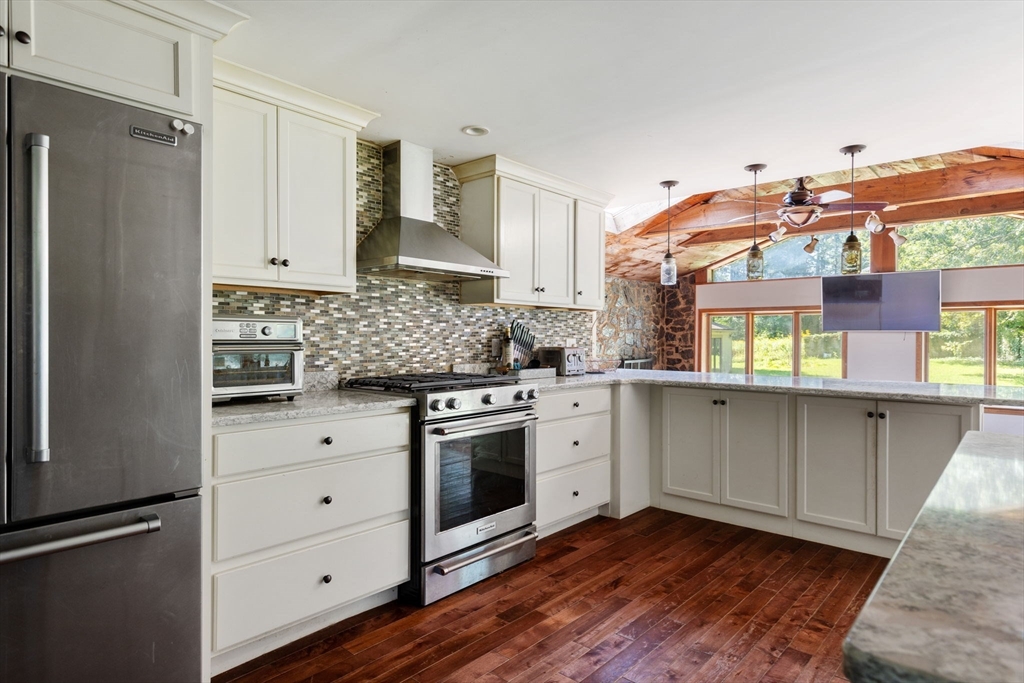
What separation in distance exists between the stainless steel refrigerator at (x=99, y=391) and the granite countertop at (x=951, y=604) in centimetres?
187

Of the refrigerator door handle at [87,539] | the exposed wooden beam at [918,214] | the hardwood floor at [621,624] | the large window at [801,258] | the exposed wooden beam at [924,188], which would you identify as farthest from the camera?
the large window at [801,258]

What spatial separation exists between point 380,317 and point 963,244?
722cm

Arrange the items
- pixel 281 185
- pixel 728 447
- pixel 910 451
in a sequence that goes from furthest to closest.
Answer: pixel 728 447
pixel 910 451
pixel 281 185

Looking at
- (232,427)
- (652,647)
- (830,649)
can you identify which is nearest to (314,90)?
(232,427)

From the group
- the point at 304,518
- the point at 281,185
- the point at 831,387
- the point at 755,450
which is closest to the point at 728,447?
the point at 755,450

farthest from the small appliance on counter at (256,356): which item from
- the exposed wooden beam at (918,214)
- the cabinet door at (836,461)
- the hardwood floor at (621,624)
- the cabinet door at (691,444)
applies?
the exposed wooden beam at (918,214)

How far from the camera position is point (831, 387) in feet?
10.9

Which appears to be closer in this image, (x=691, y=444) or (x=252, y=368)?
(x=252, y=368)

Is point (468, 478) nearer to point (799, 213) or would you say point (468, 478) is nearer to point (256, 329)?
point (256, 329)

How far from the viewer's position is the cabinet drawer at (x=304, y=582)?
6.82 ft

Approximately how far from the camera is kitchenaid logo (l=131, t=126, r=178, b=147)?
5.79 feet

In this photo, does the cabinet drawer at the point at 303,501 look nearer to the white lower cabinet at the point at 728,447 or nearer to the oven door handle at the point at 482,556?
the oven door handle at the point at 482,556

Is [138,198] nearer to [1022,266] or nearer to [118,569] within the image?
[118,569]

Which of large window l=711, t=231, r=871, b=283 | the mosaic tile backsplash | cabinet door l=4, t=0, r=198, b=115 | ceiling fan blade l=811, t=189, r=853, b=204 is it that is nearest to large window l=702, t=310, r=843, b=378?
large window l=711, t=231, r=871, b=283
